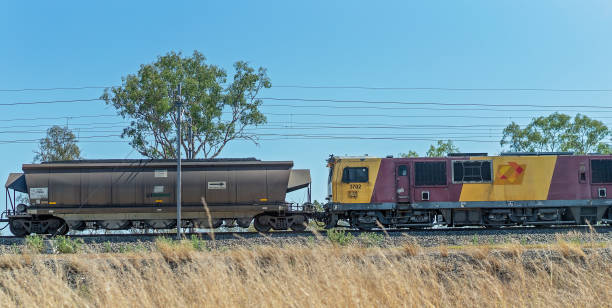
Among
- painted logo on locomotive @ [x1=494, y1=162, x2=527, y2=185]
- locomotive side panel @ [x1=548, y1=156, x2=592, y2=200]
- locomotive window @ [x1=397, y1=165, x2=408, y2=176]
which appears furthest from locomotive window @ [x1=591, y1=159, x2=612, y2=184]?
locomotive window @ [x1=397, y1=165, x2=408, y2=176]

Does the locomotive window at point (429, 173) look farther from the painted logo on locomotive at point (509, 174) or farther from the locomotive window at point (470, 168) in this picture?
the painted logo on locomotive at point (509, 174)

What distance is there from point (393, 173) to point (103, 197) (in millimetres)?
12498

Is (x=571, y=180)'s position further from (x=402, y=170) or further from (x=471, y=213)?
(x=402, y=170)

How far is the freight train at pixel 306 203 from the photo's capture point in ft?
70.7

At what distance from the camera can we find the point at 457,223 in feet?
72.2

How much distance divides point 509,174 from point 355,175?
668 centimetres

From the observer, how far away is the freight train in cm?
2155

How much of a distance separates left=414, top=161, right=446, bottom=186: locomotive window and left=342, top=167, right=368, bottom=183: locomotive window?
2.21 metres

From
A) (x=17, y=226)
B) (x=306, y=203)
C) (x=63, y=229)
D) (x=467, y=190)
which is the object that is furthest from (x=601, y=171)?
(x=17, y=226)

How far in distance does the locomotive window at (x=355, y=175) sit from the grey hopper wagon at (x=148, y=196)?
2376mm

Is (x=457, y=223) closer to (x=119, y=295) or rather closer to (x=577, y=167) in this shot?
(x=577, y=167)

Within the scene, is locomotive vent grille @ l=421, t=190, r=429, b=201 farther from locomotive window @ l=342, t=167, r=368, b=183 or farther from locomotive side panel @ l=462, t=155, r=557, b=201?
locomotive window @ l=342, t=167, r=368, b=183

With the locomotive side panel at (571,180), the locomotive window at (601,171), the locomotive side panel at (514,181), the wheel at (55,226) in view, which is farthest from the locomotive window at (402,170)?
the wheel at (55,226)

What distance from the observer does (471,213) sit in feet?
72.7
